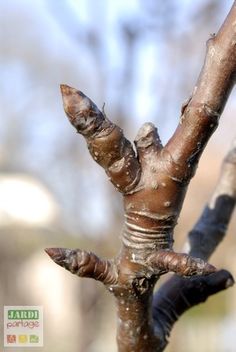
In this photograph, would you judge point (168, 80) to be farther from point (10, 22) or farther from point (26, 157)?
point (10, 22)

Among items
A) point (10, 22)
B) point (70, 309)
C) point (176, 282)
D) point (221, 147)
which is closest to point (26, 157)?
point (10, 22)

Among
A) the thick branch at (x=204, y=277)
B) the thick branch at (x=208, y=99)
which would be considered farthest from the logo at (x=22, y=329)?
the thick branch at (x=208, y=99)

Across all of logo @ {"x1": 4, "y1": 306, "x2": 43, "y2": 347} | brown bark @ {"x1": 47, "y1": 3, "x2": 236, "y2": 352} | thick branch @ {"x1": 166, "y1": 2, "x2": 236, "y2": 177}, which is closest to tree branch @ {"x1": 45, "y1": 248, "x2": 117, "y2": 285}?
brown bark @ {"x1": 47, "y1": 3, "x2": 236, "y2": 352}

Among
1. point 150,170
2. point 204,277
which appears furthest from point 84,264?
point 204,277

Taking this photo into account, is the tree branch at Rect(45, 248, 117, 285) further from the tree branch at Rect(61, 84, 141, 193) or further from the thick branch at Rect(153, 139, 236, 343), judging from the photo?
the thick branch at Rect(153, 139, 236, 343)

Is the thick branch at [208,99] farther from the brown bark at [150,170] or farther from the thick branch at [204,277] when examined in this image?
the thick branch at [204,277]

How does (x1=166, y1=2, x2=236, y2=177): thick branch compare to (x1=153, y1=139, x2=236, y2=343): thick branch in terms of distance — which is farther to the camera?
(x1=153, y1=139, x2=236, y2=343): thick branch

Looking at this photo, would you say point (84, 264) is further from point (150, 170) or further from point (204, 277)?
point (204, 277)
